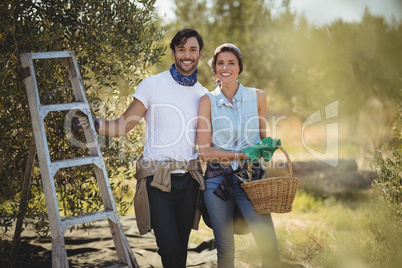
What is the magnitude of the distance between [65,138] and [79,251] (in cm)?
174

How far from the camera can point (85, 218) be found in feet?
10.6

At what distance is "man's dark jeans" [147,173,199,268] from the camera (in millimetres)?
3504

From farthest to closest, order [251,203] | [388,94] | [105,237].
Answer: [388,94]
[105,237]
[251,203]

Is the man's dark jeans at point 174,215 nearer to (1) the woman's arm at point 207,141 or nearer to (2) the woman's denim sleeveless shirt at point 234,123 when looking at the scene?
(1) the woman's arm at point 207,141

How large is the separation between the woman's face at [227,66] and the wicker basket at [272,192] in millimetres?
861

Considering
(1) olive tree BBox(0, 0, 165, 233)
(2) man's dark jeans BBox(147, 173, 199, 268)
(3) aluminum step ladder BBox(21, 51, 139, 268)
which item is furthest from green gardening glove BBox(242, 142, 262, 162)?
(1) olive tree BBox(0, 0, 165, 233)

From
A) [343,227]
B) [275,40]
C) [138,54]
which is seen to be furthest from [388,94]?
[138,54]

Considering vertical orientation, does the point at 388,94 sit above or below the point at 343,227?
above

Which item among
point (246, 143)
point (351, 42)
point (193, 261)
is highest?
point (351, 42)

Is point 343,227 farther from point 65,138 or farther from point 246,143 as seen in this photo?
point 65,138

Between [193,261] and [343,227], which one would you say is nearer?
[193,261]

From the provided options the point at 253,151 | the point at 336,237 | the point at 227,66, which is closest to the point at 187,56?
the point at 227,66

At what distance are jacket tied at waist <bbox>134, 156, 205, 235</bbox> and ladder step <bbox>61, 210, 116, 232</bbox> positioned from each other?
32 centimetres

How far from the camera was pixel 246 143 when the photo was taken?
3652 mm
